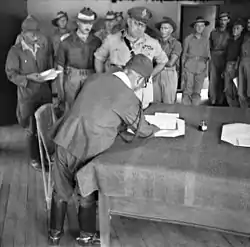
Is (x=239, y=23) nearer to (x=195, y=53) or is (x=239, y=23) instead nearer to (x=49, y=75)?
(x=195, y=53)

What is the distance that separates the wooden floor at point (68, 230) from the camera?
8.75 ft

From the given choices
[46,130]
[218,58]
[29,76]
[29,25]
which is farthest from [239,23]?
[46,130]

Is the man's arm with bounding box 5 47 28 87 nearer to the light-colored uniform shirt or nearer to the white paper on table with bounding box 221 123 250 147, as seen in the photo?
the light-colored uniform shirt

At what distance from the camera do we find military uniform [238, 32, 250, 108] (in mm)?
5457

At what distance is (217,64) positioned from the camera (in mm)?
6219

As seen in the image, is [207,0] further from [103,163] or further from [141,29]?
[103,163]

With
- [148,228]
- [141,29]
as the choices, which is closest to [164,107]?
[141,29]

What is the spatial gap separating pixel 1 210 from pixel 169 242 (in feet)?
4.37

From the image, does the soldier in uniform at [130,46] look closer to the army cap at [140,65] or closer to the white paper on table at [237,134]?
the white paper on table at [237,134]

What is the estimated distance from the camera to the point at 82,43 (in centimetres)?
401

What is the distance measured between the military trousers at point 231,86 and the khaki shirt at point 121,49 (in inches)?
105

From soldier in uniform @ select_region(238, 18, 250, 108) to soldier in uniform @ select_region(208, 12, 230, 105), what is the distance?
52cm

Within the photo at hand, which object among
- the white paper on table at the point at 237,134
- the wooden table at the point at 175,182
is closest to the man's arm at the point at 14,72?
the wooden table at the point at 175,182

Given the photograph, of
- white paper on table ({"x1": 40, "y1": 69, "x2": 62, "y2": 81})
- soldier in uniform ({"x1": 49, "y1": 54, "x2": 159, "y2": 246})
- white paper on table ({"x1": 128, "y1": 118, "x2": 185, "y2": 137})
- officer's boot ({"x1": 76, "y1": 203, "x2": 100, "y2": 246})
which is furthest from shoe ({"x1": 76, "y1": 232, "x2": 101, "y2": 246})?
white paper on table ({"x1": 40, "y1": 69, "x2": 62, "y2": 81})
